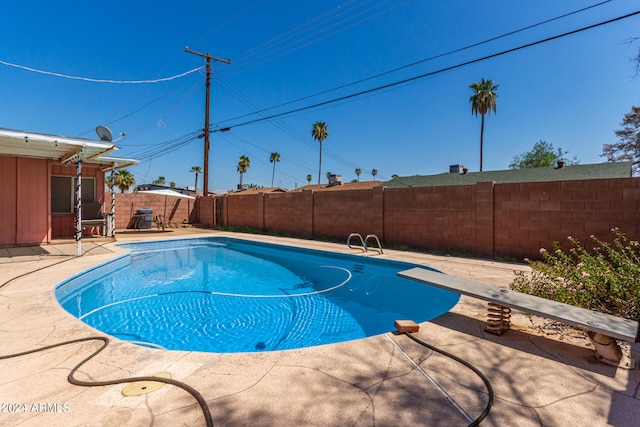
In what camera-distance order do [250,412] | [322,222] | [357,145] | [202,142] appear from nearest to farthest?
[250,412]
[322,222]
[202,142]
[357,145]

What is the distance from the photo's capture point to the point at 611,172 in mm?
14172

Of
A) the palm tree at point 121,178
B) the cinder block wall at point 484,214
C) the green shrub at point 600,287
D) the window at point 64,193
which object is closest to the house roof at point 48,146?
the window at point 64,193

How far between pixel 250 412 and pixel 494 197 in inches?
324

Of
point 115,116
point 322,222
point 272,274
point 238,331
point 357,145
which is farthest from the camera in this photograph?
point 357,145

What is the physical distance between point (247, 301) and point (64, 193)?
9.64 m

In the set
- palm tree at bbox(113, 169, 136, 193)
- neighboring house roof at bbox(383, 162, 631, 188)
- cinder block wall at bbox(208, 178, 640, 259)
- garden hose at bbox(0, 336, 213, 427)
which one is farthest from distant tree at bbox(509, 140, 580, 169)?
palm tree at bbox(113, 169, 136, 193)

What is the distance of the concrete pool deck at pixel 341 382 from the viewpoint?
1928mm

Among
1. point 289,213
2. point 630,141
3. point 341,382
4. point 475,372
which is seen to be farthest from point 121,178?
point 630,141

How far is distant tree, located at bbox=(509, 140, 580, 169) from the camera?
2986 centimetres

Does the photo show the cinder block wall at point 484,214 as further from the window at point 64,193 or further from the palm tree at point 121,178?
the palm tree at point 121,178

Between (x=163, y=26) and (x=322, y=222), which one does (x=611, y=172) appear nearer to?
(x=322, y=222)

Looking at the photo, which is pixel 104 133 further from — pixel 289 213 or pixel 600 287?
pixel 600 287

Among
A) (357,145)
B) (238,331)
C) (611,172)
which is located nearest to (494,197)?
(238,331)

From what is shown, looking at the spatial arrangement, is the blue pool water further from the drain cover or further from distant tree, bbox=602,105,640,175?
distant tree, bbox=602,105,640,175
